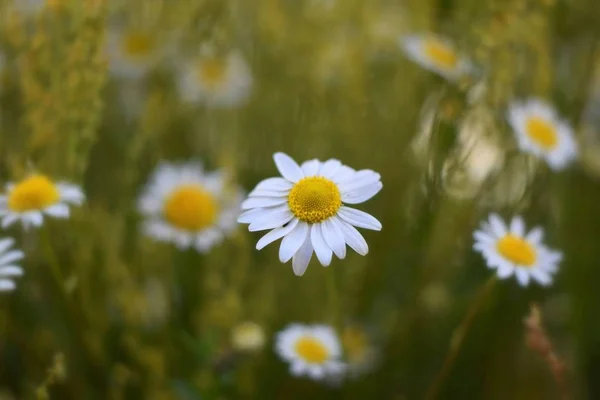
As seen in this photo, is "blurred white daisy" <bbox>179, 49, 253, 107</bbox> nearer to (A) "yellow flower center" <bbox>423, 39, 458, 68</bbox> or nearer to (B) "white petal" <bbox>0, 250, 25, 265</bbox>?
(A) "yellow flower center" <bbox>423, 39, 458, 68</bbox>

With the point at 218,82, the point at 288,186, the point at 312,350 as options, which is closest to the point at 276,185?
→ the point at 288,186

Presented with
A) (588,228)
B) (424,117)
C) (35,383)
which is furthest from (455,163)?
(35,383)

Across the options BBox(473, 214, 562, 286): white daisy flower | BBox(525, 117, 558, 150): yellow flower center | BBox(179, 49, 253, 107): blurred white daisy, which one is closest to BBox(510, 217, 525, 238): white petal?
Result: BBox(473, 214, 562, 286): white daisy flower

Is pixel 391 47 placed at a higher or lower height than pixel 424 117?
higher

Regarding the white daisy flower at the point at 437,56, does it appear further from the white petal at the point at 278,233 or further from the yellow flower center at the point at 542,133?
the white petal at the point at 278,233

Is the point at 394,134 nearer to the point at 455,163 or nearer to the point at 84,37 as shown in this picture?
the point at 455,163

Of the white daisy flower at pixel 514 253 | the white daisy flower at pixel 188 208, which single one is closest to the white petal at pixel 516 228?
the white daisy flower at pixel 514 253

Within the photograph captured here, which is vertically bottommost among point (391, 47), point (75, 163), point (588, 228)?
point (75, 163)
